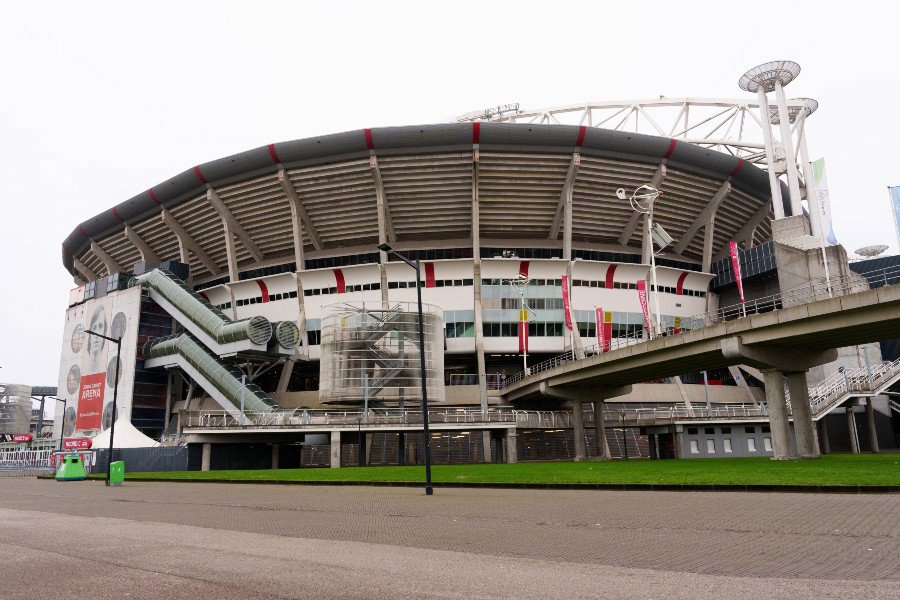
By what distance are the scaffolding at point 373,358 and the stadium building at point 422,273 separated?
16 cm

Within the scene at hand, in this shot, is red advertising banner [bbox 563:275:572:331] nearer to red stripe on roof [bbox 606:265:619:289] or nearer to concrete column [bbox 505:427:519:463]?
red stripe on roof [bbox 606:265:619:289]

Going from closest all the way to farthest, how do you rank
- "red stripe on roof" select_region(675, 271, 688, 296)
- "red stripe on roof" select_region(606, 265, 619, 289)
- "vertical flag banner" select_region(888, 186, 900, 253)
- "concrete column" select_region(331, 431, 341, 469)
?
"vertical flag banner" select_region(888, 186, 900, 253), "concrete column" select_region(331, 431, 341, 469), "red stripe on roof" select_region(606, 265, 619, 289), "red stripe on roof" select_region(675, 271, 688, 296)

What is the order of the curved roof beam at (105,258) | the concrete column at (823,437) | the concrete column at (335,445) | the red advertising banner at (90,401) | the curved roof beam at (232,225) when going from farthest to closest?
the curved roof beam at (105,258), the red advertising banner at (90,401), the curved roof beam at (232,225), the concrete column at (823,437), the concrete column at (335,445)

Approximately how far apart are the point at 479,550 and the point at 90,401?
6725 centimetres

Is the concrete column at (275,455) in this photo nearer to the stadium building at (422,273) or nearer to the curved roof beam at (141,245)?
the stadium building at (422,273)

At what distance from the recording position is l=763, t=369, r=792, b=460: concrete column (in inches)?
1189

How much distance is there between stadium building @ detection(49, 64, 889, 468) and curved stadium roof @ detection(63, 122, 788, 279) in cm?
20

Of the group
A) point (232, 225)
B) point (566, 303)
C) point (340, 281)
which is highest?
point (232, 225)

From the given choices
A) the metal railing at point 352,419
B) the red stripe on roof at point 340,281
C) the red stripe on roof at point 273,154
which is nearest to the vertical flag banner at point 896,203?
the metal railing at point 352,419

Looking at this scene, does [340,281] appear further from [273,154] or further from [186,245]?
[186,245]

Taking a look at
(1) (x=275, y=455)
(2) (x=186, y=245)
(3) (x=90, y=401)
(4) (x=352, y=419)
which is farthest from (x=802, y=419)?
(3) (x=90, y=401)

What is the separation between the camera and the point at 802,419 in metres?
31.0

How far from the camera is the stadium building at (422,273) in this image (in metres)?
52.4

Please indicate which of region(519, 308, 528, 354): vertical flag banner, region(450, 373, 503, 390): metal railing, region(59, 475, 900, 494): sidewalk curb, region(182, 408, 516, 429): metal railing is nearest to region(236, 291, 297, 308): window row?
region(450, 373, 503, 390): metal railing
